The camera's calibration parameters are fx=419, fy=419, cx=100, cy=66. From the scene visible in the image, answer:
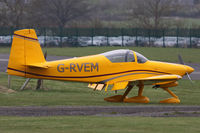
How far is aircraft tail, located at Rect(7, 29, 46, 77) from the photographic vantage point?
16.5 metres

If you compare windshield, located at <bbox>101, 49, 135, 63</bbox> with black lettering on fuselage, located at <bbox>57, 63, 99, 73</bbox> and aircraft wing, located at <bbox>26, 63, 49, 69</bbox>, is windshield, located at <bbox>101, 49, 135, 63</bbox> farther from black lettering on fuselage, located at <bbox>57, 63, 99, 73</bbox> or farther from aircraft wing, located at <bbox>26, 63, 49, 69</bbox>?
aircraft wing, located at <bbox>26, 63, 49, 69</bbox>

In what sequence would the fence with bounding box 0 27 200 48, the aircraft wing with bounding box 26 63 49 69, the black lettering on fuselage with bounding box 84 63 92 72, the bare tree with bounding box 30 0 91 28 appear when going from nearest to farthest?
1. the aircraft wing with bounding box 26 63 49 69
2. the black lettering on fuselage with bounding box 84 63 92 72
3. the fence with bounding box 0 27 200 48
4. the bare tree with bounding box 30 0 91 28

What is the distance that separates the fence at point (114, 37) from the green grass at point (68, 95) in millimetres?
30267

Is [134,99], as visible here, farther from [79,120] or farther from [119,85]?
[79,120]

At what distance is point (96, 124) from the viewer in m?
12.0

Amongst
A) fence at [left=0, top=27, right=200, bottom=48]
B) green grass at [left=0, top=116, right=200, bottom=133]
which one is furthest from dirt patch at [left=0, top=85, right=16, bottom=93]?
fence at [left=0, top=27, right=200, bottom=48]

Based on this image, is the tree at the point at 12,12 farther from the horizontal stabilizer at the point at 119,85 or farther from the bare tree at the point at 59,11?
the horizontal stabilizer at the point at 119,85

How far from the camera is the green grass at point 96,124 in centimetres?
1115

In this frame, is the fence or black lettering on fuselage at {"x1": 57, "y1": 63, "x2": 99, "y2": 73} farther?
the fence

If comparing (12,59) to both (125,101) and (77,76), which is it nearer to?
(77,76)

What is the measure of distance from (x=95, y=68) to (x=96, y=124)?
5.22m

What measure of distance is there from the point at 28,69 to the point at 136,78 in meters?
4.40

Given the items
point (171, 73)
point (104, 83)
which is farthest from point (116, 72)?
point (171, 73)

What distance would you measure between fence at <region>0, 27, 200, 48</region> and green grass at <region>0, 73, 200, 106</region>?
99.3 feet
